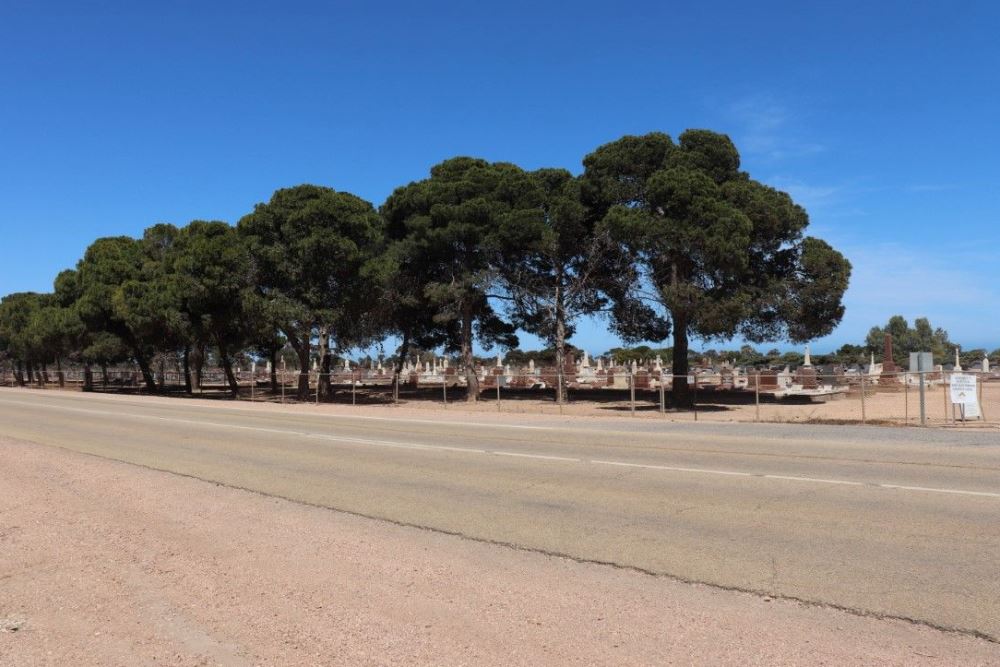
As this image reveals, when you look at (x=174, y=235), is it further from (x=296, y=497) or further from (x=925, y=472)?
(x=925, y=472)

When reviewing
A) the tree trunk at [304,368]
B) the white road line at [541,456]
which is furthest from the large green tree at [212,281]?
the white road line at [541,456]

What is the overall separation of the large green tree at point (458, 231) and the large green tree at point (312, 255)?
7.18 ft

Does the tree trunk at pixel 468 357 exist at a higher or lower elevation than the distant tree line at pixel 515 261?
lower

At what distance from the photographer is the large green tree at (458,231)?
3434 centimetres

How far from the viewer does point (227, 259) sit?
37.4 m

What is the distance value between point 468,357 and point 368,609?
31.7 metres

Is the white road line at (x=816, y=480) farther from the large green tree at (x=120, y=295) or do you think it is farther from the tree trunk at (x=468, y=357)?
the large green tree at (x=120, y=295)

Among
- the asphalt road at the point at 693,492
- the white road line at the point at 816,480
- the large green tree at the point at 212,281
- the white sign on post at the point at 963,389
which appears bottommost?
the asphalt road at the point at 693,492

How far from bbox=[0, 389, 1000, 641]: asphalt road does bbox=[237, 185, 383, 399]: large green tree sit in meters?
16.9

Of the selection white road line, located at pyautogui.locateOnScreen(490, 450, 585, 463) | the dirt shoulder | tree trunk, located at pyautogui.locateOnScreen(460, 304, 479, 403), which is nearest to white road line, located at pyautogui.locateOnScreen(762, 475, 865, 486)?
white road line, located at pyautogui.locateOnScreen(490, 450, 585, 463)

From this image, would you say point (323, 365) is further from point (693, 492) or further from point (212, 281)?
point (693, 492)

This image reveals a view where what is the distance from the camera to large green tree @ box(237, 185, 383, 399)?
35.0m

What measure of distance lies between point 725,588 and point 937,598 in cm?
139

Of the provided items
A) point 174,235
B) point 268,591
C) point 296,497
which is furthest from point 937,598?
point 174,235
